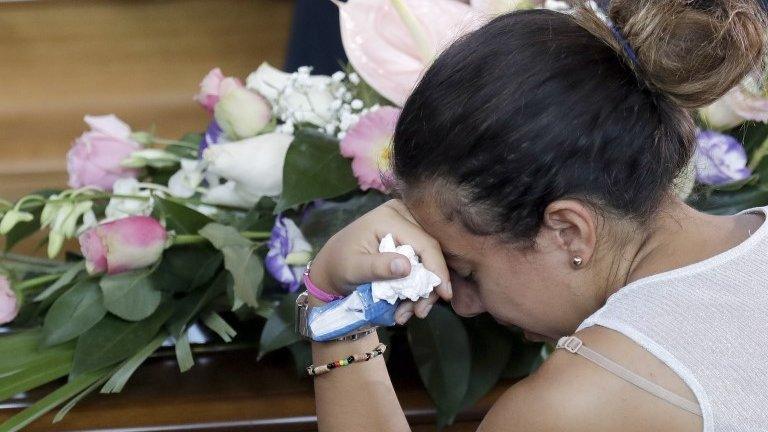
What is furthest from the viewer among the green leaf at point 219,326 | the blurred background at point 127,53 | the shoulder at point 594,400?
the blurred background at point 127,53

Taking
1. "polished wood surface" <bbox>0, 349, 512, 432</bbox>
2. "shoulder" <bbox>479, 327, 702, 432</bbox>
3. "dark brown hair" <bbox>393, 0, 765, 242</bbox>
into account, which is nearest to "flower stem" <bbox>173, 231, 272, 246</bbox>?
"polished wood surface" <bbox>0, 349, 512, 432</bbox>

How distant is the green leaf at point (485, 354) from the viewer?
0.83m

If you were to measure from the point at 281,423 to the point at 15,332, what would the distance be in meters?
0.27

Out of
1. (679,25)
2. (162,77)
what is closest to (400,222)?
(679,25)

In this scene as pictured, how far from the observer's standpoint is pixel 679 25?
72 cm

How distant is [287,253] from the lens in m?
0.85

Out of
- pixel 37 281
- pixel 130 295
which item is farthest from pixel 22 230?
pixel 130 295

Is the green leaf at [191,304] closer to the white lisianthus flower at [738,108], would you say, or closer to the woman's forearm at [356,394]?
Result: the woman's forearm at [356,394]

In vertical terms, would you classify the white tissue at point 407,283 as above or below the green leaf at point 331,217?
above

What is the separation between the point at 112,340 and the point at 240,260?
131 millimetres

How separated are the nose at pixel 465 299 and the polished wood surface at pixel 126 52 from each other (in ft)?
2.85

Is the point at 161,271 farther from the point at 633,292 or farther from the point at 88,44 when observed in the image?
the point at 88,44

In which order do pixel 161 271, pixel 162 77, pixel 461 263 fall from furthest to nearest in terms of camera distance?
pixel 162 77, pixel 161 271, pixel 461 263

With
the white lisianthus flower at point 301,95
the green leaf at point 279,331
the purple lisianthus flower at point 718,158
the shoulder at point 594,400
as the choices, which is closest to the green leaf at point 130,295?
the green leaf at point 279,331
